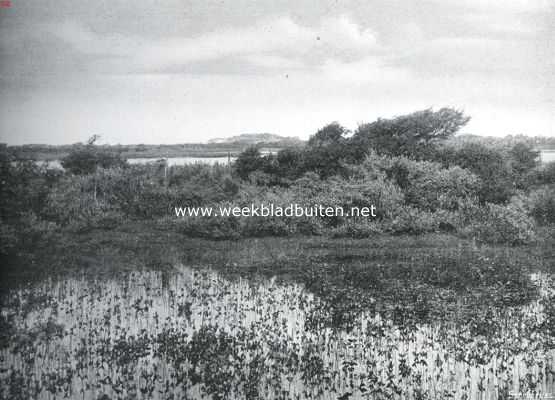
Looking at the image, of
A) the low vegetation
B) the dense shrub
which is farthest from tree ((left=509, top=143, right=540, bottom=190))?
the dense shrub

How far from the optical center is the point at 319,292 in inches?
363

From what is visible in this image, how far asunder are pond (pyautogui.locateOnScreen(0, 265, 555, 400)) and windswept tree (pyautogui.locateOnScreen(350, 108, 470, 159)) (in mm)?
11846

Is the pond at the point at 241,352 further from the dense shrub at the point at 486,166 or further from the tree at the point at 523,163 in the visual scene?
the tree at the point at 523,163

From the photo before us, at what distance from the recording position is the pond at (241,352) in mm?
5730

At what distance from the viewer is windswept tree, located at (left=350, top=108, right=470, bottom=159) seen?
19.5 meters

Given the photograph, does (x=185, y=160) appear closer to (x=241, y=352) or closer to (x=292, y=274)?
(x=292, y=274)

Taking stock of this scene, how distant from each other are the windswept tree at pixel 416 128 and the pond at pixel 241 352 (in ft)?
38.9

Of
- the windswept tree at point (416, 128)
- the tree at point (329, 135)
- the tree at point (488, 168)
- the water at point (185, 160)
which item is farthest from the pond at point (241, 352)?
the tree at point (329, 135)

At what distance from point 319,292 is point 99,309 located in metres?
4.15

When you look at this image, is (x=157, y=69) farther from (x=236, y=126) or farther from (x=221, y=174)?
(x=221, y=174)

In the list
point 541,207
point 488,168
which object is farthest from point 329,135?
point 541,207

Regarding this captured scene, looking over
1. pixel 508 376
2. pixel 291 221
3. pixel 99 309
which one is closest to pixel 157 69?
pixel 291 221

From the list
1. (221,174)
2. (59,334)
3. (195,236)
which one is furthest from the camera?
(221,174)

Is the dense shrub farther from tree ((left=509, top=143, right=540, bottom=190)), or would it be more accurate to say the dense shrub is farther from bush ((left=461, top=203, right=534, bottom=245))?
bush ((left=461, top=203, right=534, bottom=245))
